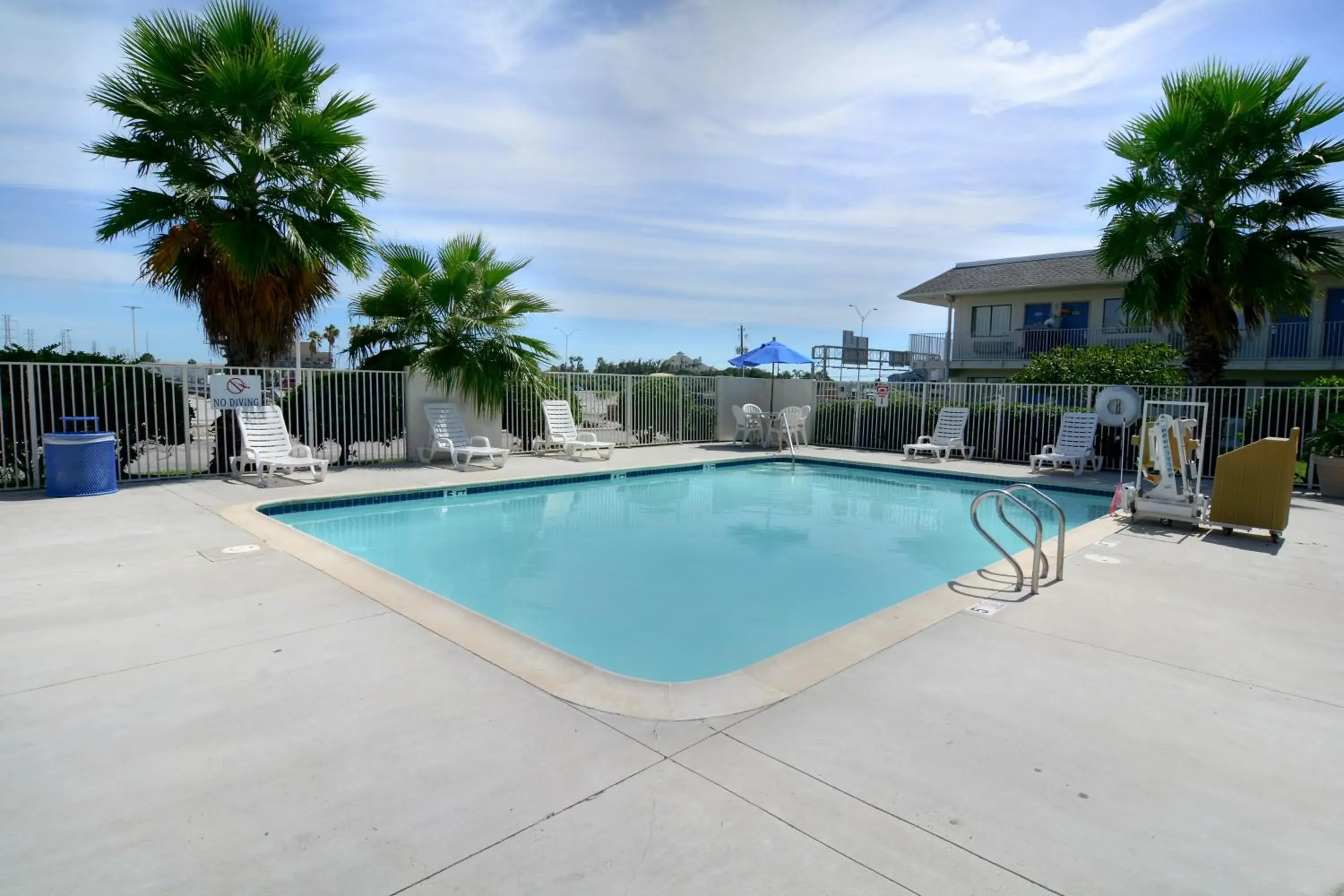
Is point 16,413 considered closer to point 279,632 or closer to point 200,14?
point 200,14

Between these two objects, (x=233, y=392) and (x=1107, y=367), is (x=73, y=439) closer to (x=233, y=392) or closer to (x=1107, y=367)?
(x=233, y=392)

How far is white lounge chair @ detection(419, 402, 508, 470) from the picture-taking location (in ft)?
37.8

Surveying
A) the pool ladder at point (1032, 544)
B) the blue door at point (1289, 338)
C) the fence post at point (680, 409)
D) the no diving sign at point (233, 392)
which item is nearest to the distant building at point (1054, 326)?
the blue door at point (1289, 338)

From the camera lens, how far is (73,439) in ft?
25.6

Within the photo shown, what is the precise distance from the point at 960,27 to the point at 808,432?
413 inches

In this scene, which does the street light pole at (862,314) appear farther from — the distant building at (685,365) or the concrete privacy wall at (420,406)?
the concrete privacy wall at (420,406)

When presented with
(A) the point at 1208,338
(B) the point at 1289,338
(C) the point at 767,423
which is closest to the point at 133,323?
(C) the point at 767,423

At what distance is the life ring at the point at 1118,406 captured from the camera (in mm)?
10109

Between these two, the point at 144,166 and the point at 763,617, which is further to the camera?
the point at 144,166

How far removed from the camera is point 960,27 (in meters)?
7.82

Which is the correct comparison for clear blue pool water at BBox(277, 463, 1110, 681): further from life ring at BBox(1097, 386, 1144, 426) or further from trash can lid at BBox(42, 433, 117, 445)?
trash can lid at BBox(42, 433, 117, 445)

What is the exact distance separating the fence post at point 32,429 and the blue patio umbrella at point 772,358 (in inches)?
483

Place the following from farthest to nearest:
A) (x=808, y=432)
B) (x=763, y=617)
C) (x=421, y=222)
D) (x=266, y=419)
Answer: (x=808, y=432)
(x=421, y=222)
(x=266, y=419)
(x=763, y=617)

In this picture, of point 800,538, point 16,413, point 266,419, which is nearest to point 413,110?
point 266,419
